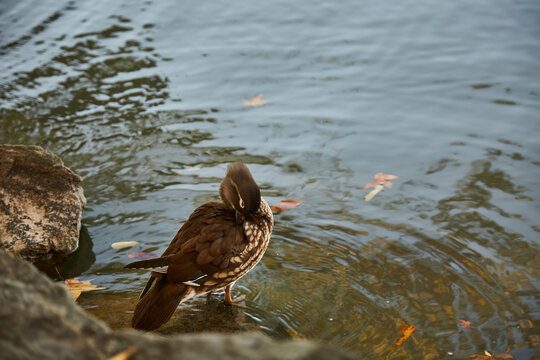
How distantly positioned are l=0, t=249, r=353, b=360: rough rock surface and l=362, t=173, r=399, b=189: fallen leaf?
4.28 meters

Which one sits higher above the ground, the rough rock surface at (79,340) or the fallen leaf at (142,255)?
the rough rock surface at (79,340)

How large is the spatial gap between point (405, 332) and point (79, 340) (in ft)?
9.19

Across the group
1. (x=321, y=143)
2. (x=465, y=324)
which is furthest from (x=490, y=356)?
(x=321, y=143)

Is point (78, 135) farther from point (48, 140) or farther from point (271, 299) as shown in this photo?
point (271, 299)

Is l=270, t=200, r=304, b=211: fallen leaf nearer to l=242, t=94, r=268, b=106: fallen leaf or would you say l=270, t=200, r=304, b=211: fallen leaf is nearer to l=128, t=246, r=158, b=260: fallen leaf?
l=128, t=246, r=158, b=260: fallen leaf

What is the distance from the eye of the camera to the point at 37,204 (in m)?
4.63

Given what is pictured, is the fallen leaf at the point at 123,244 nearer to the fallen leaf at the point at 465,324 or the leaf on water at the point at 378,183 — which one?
the leaf on water at the point at 378,183

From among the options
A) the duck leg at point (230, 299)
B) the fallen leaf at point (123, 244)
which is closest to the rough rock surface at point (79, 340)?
the duck leg at point (230, 299)

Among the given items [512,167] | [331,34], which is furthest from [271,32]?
[512,167]

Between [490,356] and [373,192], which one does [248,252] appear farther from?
[373,192]

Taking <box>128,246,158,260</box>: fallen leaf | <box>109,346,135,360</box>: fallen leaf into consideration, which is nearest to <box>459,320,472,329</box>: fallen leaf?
<box>128,246,158,260</box>: fallen leaf

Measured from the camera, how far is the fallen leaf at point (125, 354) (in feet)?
4.71

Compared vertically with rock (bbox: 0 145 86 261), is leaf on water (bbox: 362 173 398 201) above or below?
below

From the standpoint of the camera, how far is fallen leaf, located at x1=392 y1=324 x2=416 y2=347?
3.73 metres
